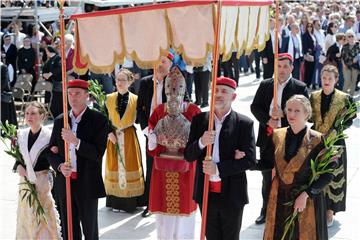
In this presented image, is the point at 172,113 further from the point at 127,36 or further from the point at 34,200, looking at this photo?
the point at 34,200

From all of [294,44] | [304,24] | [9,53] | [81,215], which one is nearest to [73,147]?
[81,215]

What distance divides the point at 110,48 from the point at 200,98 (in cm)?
985

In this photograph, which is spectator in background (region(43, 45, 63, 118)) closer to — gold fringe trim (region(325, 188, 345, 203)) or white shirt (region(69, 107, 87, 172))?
gold fringe trim (region(325, 188, 345, 203))

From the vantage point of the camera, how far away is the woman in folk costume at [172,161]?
21.3 ft

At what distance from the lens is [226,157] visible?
580cm

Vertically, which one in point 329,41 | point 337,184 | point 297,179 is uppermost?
point 329,41

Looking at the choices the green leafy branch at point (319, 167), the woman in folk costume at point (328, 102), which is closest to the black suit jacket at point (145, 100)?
the woman in folk costume at point (328, 102)

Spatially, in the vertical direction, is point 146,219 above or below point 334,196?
below

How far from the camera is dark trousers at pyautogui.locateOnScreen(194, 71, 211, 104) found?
1540 centimetres

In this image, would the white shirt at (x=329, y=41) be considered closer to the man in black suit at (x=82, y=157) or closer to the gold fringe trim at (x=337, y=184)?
the gold fringe trim at (x=337, y=184)

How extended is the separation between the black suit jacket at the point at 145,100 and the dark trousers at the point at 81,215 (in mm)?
1756

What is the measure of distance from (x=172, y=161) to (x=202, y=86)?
894cm

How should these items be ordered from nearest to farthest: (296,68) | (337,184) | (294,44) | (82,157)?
(82,157)
(337,184)
(294,44)
(296,68)

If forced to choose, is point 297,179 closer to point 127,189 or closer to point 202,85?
point 127,189
